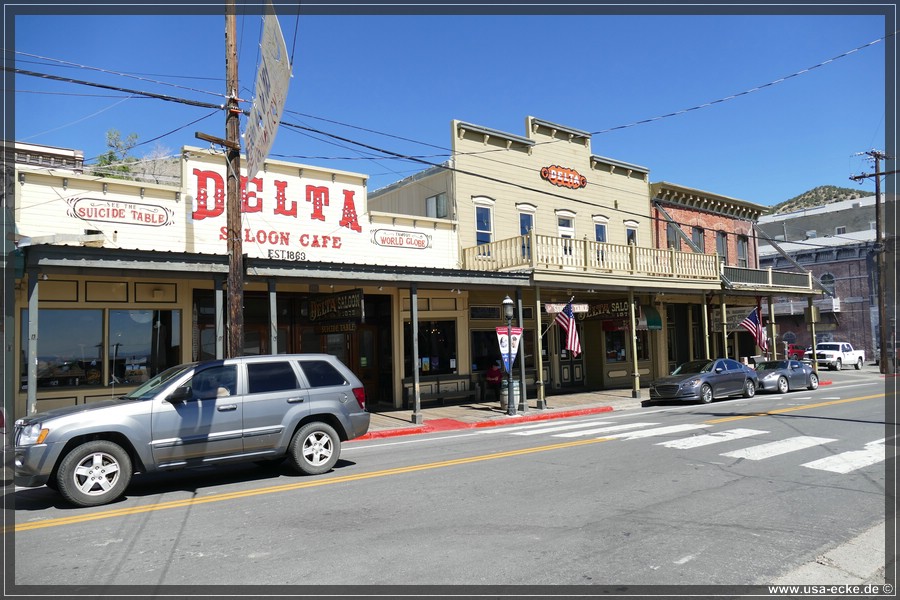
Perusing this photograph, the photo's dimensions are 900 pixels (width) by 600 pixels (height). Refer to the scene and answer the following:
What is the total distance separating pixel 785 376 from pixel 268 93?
2210 centimetres

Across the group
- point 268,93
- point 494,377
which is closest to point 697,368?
point 494,377

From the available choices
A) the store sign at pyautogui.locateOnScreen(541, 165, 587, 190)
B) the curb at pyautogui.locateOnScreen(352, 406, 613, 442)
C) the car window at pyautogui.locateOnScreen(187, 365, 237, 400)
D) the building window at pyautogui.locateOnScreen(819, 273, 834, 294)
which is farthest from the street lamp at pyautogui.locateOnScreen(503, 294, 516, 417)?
the building window at pyautogui.locateOnScreen(819, 273, 834, 294)

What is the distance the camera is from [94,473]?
26.1 feet

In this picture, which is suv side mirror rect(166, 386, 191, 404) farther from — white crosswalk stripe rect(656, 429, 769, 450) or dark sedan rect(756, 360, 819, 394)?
dark sedan rect(756, 360, 819, 394)

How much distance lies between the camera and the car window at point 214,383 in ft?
29.1

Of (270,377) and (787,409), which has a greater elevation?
(270,377)

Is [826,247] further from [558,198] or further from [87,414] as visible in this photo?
[87,414]

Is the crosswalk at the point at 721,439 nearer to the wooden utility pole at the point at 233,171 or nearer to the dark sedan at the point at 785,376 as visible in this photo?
the wooden utility pole at the point at 233,171

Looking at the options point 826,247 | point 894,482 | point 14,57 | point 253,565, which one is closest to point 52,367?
point 14,57

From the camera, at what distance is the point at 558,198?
24.2m

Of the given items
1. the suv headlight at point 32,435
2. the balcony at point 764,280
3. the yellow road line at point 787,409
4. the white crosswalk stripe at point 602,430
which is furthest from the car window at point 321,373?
the balcony at point 764,280

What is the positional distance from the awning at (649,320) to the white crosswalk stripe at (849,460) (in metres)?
14.6

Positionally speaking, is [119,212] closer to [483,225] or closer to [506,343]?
[506,343]

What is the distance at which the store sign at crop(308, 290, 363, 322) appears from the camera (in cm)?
1502
